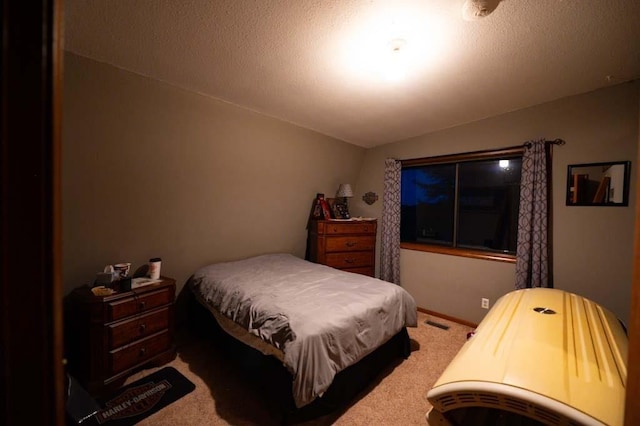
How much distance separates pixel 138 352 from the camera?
6.46 ft

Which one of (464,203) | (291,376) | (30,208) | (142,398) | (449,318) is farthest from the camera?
(464,203)

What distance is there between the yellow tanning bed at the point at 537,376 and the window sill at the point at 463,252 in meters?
1.38

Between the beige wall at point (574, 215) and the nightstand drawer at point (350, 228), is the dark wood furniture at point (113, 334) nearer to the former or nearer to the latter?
the nightstand drawer at point (350, 228)

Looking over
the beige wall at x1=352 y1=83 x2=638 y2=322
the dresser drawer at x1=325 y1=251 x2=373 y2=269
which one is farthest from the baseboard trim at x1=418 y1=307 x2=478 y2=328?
the dresser drawer at x1=325 y1=251 x2=373 y2=269

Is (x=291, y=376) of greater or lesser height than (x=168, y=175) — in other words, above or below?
below

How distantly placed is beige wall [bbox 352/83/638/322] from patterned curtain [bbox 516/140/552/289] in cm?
12

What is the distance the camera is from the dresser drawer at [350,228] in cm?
349

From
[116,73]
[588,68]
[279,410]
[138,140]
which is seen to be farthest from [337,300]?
[588,68]

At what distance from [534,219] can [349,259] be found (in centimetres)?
210

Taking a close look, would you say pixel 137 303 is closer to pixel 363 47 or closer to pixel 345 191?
pixel 363 47

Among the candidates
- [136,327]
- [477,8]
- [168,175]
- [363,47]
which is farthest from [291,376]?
[477,8]

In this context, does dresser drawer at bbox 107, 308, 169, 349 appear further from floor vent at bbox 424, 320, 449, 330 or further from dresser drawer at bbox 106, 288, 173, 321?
floor vent at bbox 424, 320, 449, 330

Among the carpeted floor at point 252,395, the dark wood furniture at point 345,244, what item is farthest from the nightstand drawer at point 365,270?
the carpeted floor at point 252,395

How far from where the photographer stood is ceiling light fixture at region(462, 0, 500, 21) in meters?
1.29
